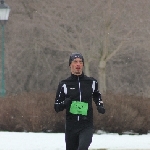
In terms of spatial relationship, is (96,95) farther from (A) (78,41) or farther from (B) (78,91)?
(A) (78,41)

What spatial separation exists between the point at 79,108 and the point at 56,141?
19.4ft

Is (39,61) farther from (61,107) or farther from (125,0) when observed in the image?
(61,107)

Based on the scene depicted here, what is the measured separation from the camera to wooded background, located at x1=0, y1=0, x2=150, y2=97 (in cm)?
2336

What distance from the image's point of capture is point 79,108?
22.8 feet

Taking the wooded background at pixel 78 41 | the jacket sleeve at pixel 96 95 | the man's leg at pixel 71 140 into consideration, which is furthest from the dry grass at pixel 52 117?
the wooded background at pixel 78 41

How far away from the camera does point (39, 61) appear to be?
102 feet

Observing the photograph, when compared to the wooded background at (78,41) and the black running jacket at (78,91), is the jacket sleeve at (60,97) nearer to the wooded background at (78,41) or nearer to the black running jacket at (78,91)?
the black running jacket at (78,91)

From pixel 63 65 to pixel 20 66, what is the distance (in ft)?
7.13

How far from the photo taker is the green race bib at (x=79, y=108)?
6951mm

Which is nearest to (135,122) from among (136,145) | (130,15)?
(136,145)

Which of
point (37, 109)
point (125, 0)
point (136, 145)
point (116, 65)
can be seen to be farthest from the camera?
point (116, 65)

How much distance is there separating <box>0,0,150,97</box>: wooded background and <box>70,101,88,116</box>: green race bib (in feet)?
52.2

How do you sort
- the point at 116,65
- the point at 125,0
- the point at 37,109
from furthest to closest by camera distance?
the point at 116,65 → the point at 125,0 → the point at 37,109

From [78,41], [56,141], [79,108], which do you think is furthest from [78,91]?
[78,41]
